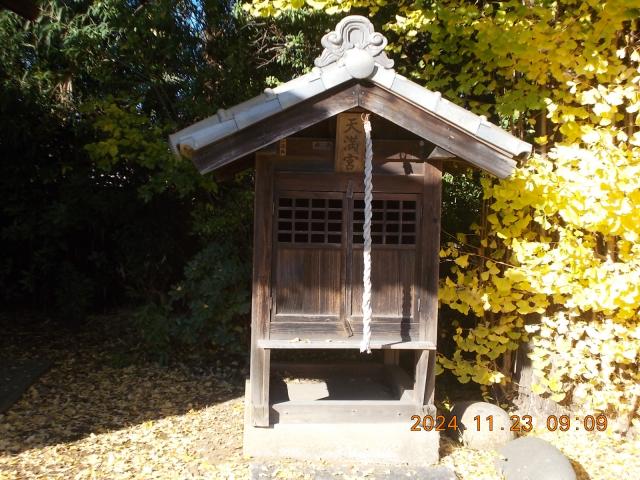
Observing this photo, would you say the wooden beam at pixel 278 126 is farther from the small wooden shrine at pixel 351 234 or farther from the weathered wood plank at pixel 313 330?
the weathered wood plank at pixel 313 330

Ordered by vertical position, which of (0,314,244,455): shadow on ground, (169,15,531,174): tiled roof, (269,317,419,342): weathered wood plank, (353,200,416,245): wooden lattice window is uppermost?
(169,15,531,174): tiled roof

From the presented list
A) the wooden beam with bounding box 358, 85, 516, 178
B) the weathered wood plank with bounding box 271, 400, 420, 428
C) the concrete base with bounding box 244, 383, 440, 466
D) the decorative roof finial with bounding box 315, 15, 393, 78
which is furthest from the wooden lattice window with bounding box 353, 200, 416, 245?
the concrete base with bounding box 244, 383, 440, 466

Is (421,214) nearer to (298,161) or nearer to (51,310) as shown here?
(298,161)

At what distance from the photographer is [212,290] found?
6258 mm

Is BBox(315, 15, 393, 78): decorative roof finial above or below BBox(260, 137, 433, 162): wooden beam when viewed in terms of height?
above

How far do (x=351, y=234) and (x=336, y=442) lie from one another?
157 centimetres

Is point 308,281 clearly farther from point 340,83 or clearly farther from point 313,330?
point 340,83

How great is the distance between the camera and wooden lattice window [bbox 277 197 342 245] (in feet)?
14.1

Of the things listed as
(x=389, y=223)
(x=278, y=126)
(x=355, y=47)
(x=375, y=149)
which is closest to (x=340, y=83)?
(x=355, y=47)

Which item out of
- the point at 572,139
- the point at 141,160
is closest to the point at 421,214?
the point at 572,139

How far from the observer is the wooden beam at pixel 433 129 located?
12.9 feet

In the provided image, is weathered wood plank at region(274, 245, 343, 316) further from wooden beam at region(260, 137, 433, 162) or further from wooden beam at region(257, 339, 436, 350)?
wooden beam at region(260, 137, 433, 162)

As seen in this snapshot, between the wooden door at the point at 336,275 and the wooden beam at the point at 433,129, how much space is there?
516mm

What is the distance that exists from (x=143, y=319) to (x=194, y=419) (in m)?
1.91
